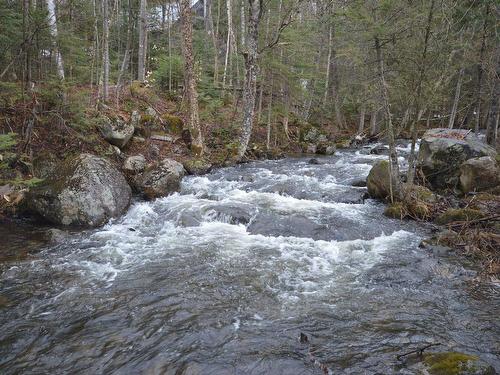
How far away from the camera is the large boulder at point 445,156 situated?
42.2 feet

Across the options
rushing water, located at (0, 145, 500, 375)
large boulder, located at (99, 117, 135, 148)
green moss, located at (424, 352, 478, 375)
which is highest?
large boulder, located at (99, 117, 135, 148)

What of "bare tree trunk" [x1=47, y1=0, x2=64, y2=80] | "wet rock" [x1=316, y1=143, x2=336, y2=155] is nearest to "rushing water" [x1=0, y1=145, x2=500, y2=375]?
"bare tree trunk" [x1=47, y1=0, x2=64, y2=80]

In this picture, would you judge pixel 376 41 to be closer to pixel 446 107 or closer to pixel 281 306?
pixel 281 306

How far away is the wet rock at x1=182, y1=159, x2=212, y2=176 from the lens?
1480 cm

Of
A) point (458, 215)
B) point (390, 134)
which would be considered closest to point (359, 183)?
point (390, 134)

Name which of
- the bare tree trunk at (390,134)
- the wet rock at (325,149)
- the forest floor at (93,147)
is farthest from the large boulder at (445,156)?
the wet rock at (325,149)

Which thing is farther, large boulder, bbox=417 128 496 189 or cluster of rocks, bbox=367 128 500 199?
large boulder, bbox=417 128 496 189

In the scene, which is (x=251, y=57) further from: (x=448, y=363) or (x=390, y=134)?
(x=448, y=363)

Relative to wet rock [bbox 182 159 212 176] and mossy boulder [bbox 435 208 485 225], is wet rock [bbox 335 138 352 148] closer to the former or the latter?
wet rock [bbox 182 159 212 176]

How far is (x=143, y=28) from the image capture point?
20.3m

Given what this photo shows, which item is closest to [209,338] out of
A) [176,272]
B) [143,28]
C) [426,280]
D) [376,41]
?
[176,272]

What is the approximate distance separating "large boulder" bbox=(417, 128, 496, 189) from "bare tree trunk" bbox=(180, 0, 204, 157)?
350 inches

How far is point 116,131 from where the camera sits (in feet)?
45.2

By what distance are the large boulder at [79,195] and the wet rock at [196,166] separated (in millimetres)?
4507
